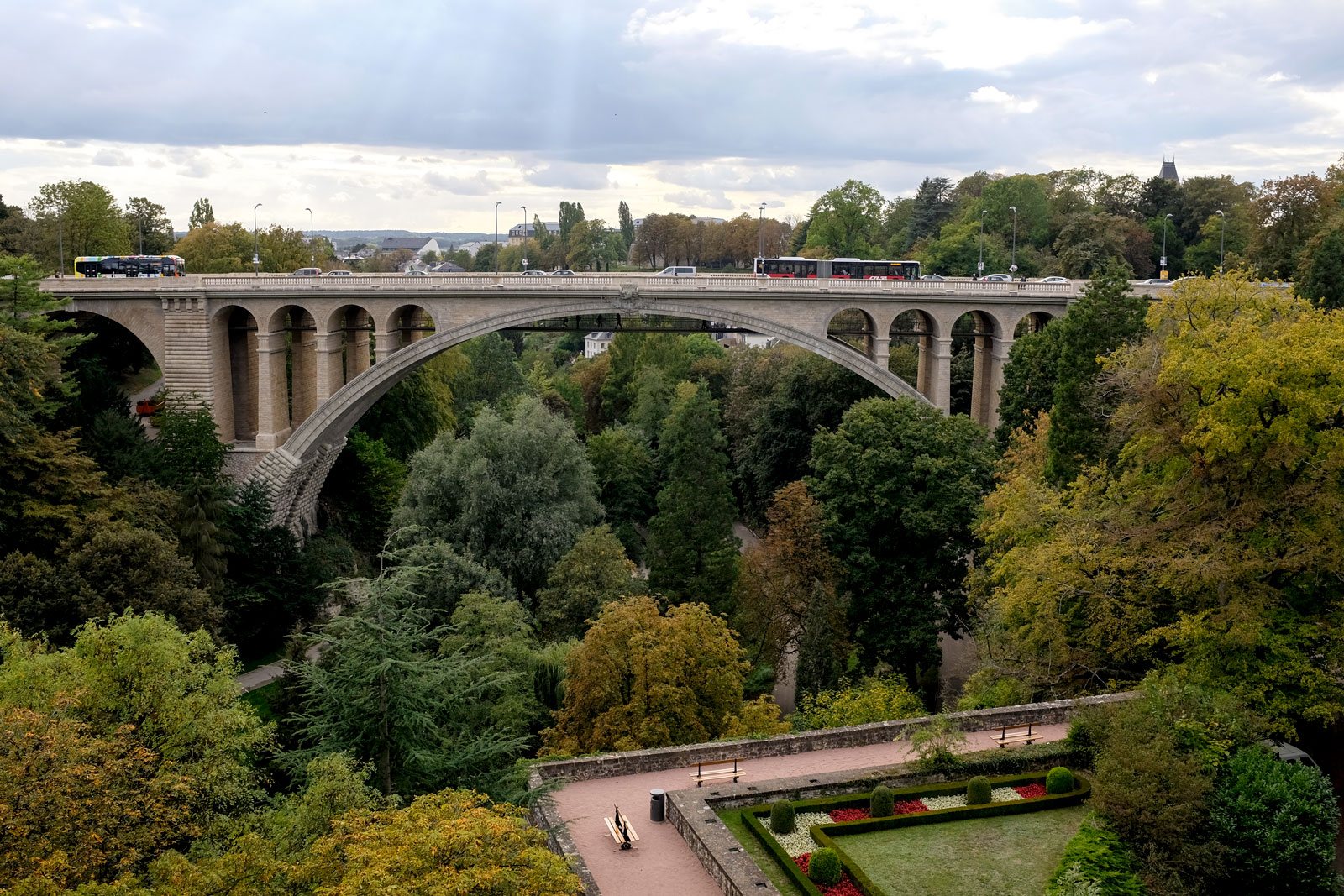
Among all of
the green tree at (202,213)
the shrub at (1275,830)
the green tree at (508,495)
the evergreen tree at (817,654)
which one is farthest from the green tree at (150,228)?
the shrub at (1275,830)

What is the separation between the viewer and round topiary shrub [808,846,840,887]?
17.2 m

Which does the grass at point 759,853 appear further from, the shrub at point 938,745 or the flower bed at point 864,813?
the shrub at point 938,745

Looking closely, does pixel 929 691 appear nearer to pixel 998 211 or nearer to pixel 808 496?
pixel 808 496

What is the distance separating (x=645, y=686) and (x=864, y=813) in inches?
243

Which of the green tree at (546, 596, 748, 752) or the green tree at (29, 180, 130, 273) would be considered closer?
the green tree at (546, 596, 748, 752)

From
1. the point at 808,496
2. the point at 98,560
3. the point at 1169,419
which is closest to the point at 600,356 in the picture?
the point at 808,496

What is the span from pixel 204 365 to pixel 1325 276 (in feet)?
124

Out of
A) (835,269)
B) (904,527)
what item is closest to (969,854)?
(904,527)

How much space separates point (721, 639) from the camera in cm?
2602

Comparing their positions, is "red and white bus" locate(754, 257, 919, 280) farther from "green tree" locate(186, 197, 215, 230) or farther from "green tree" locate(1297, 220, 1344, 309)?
"green tree" locate(186, 197, 215, 230)

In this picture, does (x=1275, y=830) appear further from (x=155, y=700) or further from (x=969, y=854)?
(x=155, y=700)

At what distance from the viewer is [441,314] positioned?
4281cm

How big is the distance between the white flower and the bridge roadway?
78.5 feet

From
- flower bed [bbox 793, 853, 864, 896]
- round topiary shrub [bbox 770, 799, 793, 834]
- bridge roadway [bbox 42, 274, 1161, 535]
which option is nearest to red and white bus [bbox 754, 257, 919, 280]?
bridge roadway [bbox 42, 274, 1161, 535]
